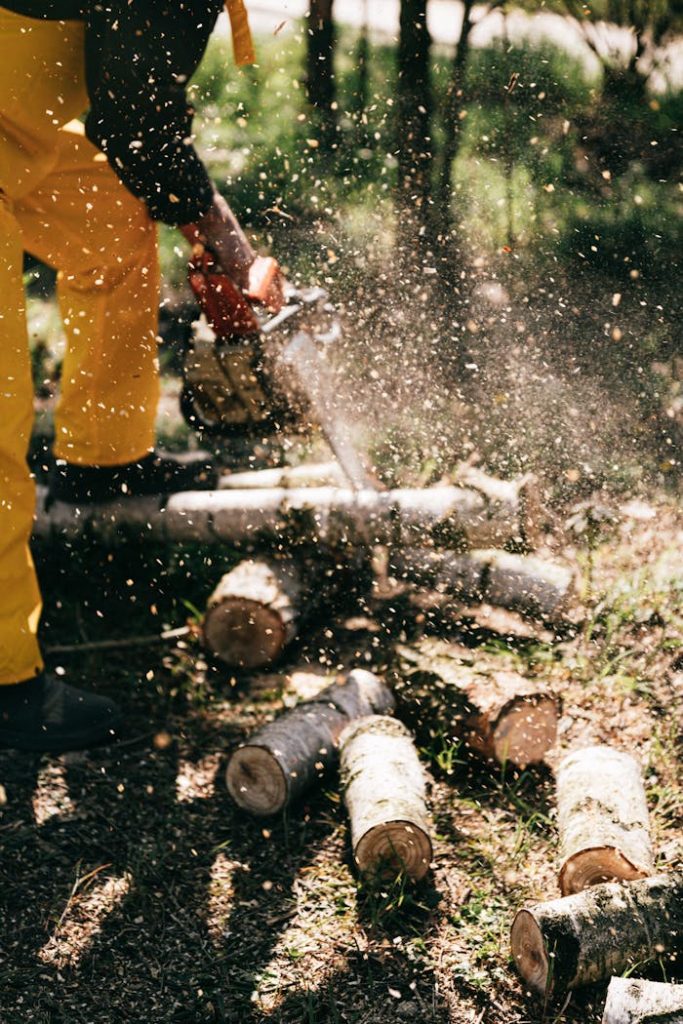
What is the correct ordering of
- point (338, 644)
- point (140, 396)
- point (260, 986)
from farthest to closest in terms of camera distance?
point (140, 396) → point (338, 644) → point (260, 986)

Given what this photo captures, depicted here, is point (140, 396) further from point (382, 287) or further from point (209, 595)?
point (382, 287)

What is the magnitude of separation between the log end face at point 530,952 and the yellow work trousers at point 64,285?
1.29 meters

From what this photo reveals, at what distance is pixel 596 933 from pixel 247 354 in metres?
1.95

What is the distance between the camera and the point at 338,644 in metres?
3.05

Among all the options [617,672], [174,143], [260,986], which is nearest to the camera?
[260,986]

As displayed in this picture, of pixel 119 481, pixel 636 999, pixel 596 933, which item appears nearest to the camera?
pixel 636 999

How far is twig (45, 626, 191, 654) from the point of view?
3.00 meters

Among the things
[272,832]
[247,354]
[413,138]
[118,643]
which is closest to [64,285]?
[247,354]

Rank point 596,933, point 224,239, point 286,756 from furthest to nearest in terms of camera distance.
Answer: point 224,239, point 286,756, point 596,933

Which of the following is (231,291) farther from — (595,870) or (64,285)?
(595,870)

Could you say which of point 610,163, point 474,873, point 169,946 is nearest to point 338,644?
point 474,873

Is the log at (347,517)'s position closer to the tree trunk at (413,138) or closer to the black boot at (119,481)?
the black boot at (119,481)

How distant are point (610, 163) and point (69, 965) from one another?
4.48m

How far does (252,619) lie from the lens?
9.60 feet
